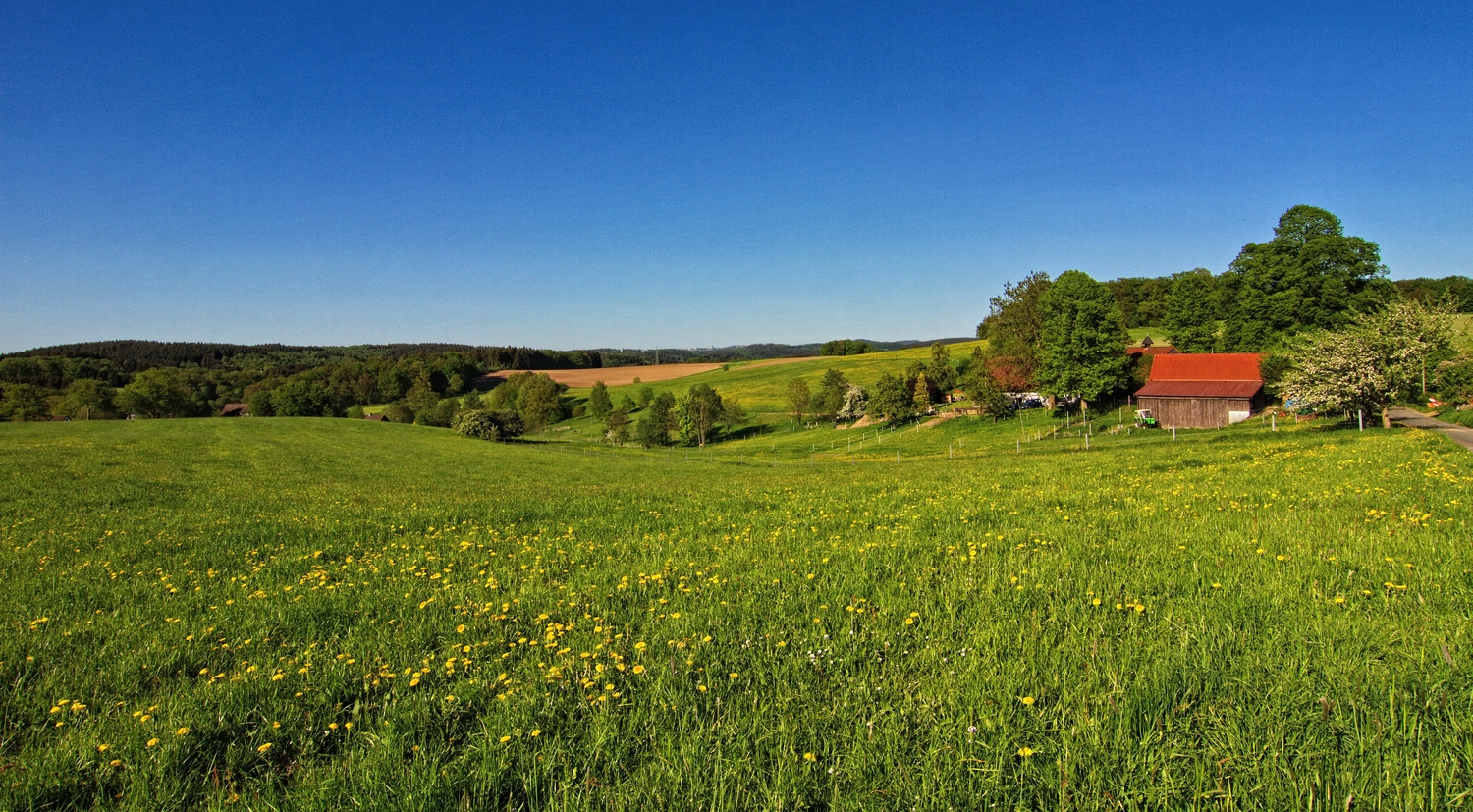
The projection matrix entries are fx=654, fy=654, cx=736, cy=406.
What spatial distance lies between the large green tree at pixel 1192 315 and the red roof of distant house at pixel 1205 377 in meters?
25.4

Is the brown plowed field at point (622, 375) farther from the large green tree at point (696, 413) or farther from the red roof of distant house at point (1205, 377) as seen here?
the red roof of distant house at point (1205, 377)

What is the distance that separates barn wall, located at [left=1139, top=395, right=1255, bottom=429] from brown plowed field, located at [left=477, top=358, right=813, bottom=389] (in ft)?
298

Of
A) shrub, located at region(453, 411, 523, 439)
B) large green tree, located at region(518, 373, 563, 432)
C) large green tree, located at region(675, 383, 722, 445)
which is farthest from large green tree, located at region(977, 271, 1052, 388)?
large green tree, located at region(518, 373, 563, 432)

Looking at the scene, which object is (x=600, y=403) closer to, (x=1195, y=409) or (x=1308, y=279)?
(x=1195, y=409)

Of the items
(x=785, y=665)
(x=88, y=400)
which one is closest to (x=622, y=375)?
(x=88, y=400)

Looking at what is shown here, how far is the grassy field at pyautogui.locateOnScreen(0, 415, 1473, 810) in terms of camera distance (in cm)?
336

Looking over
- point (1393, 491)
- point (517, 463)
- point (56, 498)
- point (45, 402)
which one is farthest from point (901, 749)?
point (45, 402)

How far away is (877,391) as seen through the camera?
74188 millimetres

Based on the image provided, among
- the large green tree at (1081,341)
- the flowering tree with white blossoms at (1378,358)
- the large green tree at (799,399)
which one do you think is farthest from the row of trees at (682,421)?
the flowering tree with white blossoms at (1378,358)

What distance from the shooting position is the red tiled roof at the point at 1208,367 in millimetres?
60375

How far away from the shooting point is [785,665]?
4.71 metres

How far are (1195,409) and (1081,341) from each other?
452 inches

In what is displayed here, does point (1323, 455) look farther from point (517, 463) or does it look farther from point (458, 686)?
point (517, 463)

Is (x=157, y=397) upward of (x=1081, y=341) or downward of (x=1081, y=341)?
downward
